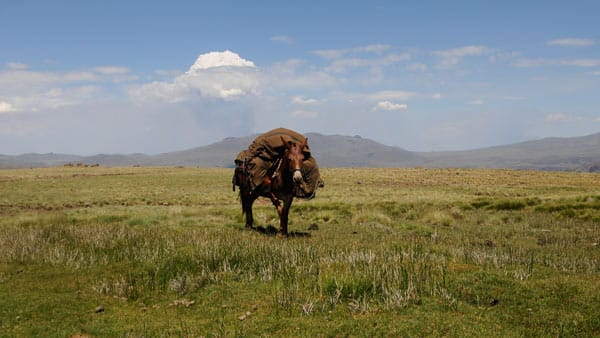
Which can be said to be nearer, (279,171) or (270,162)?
(279,171)

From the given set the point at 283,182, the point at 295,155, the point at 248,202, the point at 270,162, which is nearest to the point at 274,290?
the point at 295,155

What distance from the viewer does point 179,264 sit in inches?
414

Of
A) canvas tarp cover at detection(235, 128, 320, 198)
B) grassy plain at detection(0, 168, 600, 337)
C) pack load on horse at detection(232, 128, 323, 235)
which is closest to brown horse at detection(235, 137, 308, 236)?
pack load on horse at detection(232, 128, 323, 235)

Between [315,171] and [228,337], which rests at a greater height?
[315,171]

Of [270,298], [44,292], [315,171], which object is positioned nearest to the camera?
[270,298]

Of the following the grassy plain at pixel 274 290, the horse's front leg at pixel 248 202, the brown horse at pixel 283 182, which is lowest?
the grassy plain at pixel 274 290

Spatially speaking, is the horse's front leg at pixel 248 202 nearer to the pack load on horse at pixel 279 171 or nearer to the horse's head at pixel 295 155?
the pack load on horse at pixel 279 171

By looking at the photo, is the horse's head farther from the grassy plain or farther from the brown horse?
the grassy plain

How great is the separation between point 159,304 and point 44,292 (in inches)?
95.9

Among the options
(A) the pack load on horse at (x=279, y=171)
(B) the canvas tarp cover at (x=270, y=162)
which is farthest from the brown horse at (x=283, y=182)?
(B) the canvas tarp cover at (x=270, y=162)

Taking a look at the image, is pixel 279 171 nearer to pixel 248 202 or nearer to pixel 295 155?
pixel 295 155

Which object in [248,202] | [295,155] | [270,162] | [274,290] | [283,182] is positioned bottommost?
[274,290]

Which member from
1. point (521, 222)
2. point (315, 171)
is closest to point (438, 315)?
point (315, 171)

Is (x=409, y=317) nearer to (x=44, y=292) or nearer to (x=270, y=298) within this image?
(x=270, y=298)
